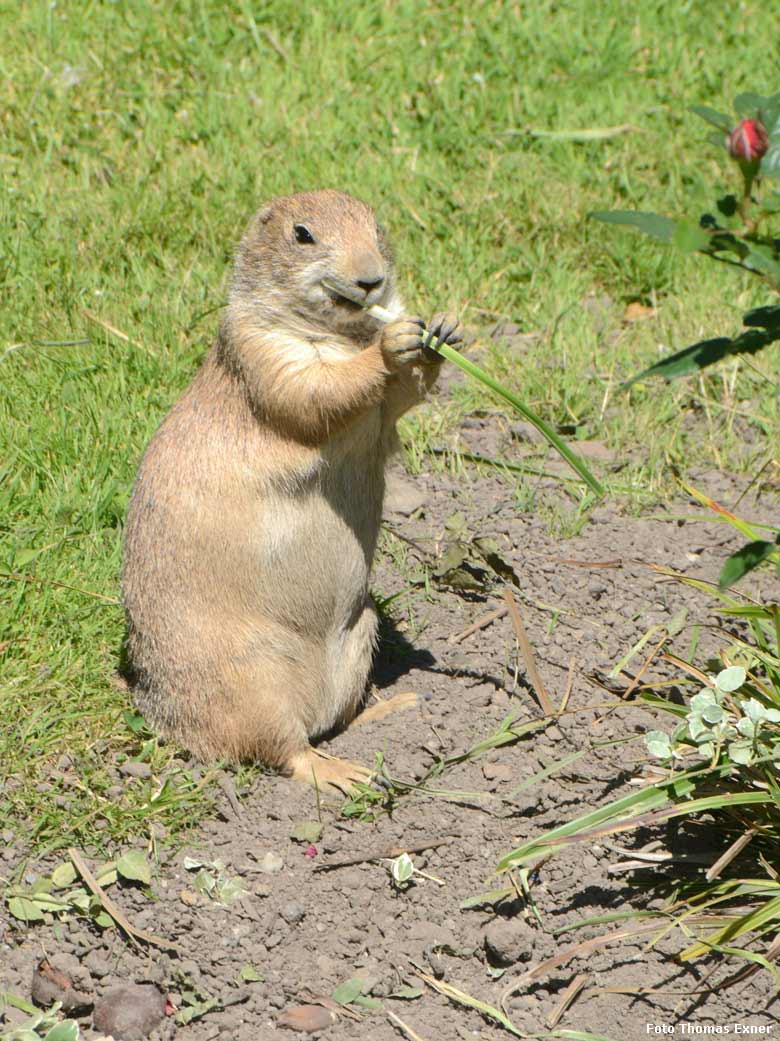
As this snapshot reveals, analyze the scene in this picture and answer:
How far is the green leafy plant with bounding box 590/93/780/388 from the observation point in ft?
6.75

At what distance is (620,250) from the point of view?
20.4 feet

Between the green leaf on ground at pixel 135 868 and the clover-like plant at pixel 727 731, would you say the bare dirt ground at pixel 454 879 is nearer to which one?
the green leaf on ground at pixel 135 868

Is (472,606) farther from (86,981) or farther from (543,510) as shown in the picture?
(86,981)

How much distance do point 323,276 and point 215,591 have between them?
97 cm

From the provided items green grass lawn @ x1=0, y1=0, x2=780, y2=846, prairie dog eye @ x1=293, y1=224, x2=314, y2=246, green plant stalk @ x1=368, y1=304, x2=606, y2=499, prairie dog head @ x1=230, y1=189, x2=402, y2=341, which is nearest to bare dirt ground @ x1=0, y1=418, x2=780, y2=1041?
green grass lawn @ x1=0, y1=0, x2=780, y2=846

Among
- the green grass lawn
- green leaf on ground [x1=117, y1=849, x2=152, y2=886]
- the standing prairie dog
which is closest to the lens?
green leaf on ground [x1=117, y1=849, x2=152, y2=886]

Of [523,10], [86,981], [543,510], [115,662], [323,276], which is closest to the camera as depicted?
[86,981]

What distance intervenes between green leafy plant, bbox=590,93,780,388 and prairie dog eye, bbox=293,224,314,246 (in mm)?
1741

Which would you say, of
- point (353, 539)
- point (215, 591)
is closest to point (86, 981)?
point (215, 591)

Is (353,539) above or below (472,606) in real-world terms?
above

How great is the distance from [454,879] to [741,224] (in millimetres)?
1983

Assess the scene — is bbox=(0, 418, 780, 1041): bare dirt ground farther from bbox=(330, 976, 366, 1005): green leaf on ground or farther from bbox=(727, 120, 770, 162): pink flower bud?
bbox=(727, 120, 770, 162): pink flower bud

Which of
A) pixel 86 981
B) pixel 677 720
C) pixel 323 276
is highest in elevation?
pixel 323 276

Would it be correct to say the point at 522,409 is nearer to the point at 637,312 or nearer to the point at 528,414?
the point at 528,414
